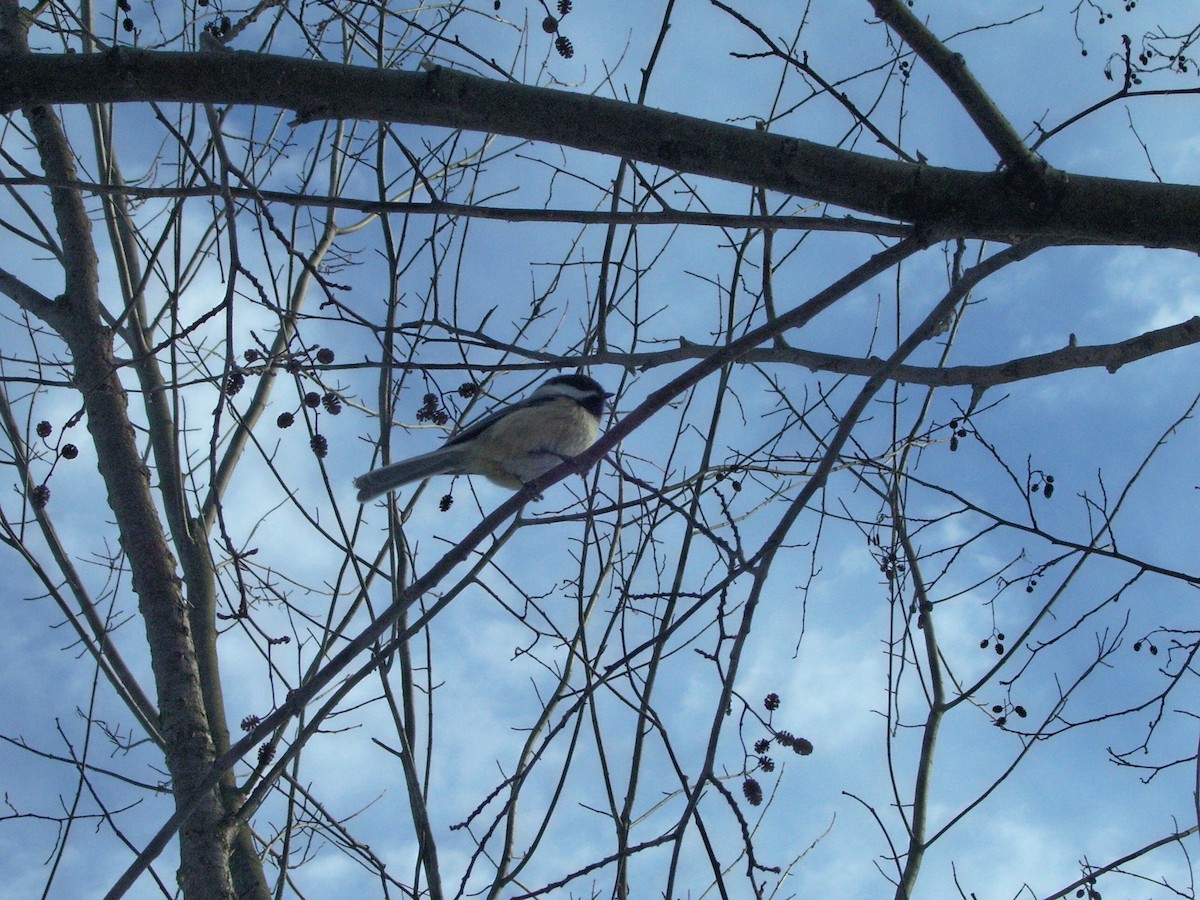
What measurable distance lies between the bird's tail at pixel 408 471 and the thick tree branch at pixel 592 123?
1672 mm

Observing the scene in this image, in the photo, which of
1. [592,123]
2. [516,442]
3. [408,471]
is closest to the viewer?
[592,123]

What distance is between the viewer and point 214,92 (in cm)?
201

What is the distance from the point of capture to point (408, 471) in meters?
3.62

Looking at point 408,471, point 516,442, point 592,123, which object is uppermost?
point 516,442

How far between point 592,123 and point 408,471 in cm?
191

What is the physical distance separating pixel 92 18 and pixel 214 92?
10.2ft

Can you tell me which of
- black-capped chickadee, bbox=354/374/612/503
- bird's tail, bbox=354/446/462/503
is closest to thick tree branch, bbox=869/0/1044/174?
black-capped chickadee, bbox=354/374/612/503

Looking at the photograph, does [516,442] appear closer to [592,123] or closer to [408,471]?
[408,471]

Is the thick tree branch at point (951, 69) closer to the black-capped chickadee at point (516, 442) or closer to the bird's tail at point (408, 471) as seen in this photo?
the black-capped chickadee at point (516, 442)

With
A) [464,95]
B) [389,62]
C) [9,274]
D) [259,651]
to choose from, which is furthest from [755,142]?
[9,274]

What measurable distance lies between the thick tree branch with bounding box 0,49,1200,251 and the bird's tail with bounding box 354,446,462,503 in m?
1.67

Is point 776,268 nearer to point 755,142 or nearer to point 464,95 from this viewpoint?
point 755,142

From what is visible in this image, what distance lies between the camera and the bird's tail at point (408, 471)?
3.50 meters

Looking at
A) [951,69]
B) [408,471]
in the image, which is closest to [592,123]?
[951,69]
